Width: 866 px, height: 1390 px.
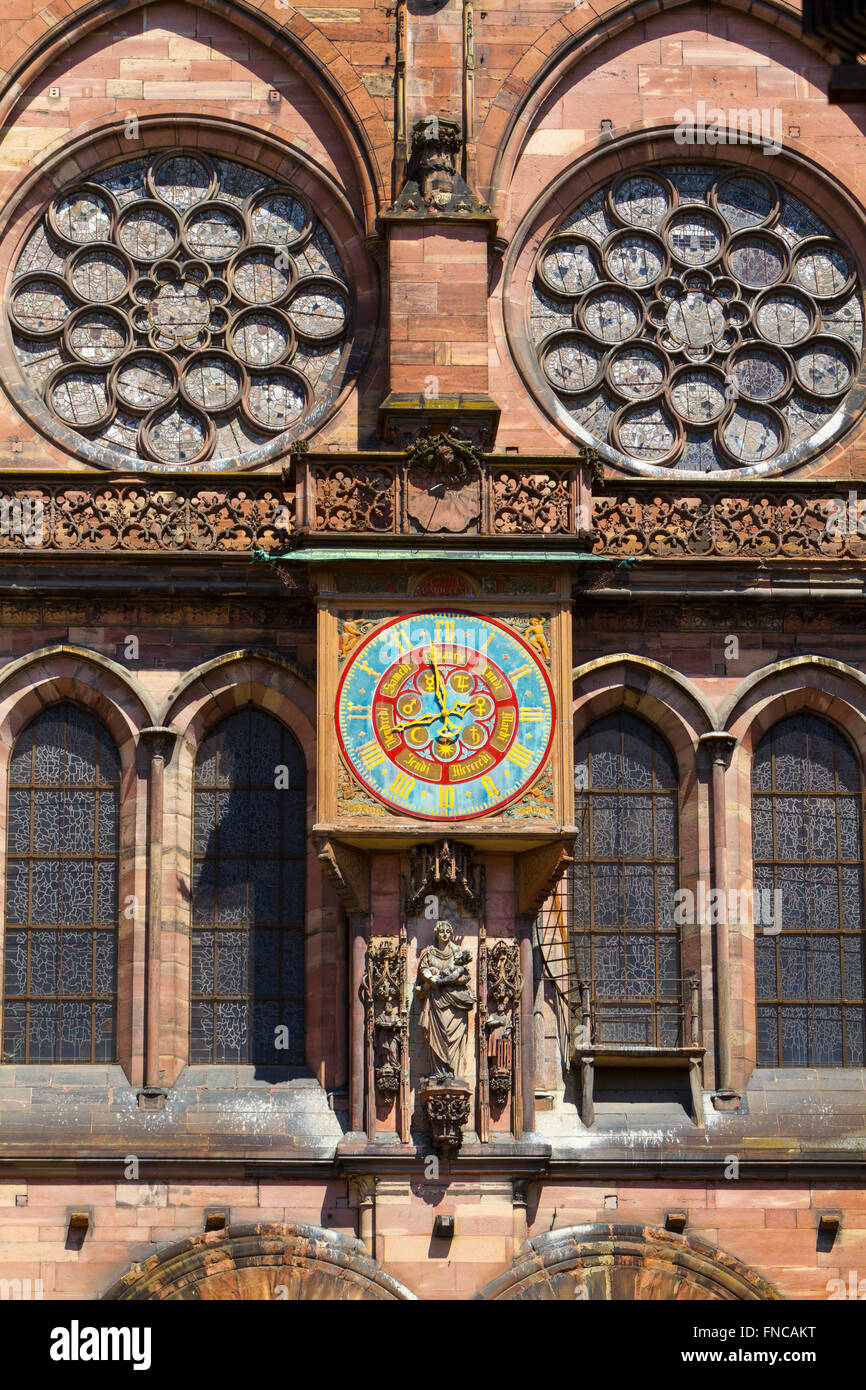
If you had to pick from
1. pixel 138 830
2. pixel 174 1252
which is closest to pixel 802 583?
pixel 138 830

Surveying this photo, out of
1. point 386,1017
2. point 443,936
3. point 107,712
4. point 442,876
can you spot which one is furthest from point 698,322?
point 386,1017

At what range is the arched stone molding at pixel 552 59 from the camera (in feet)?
114

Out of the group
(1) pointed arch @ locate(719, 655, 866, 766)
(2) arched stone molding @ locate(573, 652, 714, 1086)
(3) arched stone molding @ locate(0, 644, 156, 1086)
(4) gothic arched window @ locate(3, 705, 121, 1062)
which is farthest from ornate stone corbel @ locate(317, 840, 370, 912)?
(1) pointed arch @ locate(719, 655, 866, 766)

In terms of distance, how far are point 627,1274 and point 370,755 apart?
210 inches

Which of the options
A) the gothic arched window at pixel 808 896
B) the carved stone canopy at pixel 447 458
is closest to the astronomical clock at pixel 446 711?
the carved stone canopy at pixel 447 458

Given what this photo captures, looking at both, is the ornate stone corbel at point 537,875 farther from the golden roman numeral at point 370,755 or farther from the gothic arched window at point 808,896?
the gothic arched window at point 808,896

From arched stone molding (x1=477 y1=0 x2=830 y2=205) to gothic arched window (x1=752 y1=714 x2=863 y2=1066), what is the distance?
6.59 meters

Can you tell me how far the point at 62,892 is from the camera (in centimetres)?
3244

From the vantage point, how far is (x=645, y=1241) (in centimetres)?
3053

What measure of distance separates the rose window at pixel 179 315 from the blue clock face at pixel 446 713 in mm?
3758

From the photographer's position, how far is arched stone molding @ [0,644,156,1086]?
106 ft

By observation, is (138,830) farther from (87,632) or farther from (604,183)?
(604,183)
